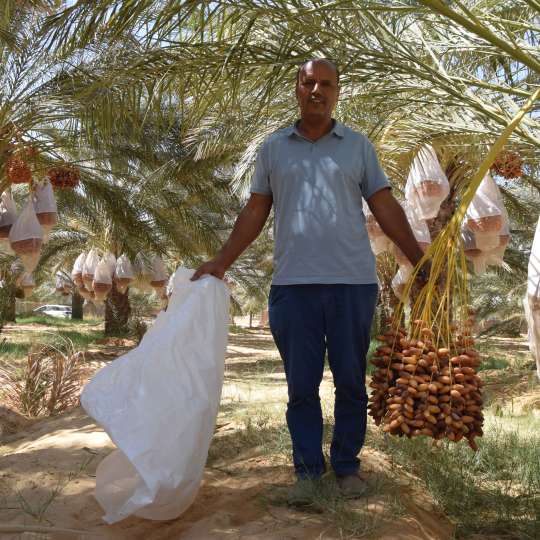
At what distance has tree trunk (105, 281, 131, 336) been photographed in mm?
16250

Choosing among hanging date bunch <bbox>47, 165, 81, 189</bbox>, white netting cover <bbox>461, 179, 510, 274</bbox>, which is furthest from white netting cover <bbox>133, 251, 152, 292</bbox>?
white netting cover <bbox>461, 179, 510, 274</bbox>

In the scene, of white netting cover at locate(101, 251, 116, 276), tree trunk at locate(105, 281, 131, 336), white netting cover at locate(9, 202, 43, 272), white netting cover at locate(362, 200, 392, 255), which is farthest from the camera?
tree trunk at locate(105, 281, 131, 336)

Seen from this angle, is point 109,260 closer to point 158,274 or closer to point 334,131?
point 158,274

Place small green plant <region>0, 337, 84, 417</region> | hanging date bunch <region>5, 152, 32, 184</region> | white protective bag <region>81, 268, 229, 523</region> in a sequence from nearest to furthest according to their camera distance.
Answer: white protective bag <region>81, 268, 229, 523</region>
small green plant <region>0, 337, 84, 417</region>
hanging date bunch <region>5, 152, 32, 184</region>

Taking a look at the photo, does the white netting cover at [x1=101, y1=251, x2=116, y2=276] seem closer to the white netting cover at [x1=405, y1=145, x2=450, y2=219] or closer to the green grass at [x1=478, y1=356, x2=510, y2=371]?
the green grass at [x1=478, y1=356, x2=510, y2=371]

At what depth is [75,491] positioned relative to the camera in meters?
2.84

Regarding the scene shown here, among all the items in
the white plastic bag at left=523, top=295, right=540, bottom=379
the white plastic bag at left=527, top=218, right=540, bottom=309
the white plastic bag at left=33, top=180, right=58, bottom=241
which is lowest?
the white plastic bag at left=523, top=295, right=540, bottom=379

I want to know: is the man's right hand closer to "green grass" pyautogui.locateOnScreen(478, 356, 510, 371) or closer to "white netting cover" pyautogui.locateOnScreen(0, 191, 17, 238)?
"white netting cover" pyautogui.locateOnScreen(0, 191, 17, 238)

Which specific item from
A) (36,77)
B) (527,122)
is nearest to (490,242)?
(527,122)

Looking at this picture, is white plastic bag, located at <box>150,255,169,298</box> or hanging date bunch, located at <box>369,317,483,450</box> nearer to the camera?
hanging date bunch, located at <box>369,317,483,450</box>

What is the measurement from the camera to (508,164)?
556cm

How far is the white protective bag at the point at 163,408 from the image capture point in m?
2.24

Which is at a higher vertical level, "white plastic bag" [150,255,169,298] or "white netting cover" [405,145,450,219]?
"white netting cover" [405,145,450,219]

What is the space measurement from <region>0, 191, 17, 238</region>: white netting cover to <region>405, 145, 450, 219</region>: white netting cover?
184 inches
